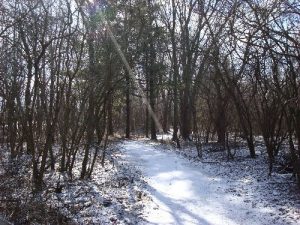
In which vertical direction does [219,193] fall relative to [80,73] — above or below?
below

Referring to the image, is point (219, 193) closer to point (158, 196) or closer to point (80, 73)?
point (158, 196)

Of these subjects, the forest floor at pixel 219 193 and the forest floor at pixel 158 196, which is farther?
the forest floor at pixel 219 193

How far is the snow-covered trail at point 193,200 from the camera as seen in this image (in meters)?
9.62

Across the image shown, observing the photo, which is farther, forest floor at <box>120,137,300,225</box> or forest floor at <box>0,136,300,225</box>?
forest floor at <box>120,137,300,225</box>

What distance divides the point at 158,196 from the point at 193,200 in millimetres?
1126

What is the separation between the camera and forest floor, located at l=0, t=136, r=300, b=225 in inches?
376

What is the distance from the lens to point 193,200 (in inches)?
455

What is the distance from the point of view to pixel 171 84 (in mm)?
31469

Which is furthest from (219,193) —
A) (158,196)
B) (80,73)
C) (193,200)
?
(80,73)

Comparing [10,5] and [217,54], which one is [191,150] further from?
[10,5]

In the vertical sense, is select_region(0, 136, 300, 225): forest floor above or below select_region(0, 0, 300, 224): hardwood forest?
below

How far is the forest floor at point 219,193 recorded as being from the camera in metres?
9.66

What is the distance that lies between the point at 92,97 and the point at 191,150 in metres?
11.2

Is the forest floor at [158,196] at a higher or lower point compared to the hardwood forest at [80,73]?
lower
